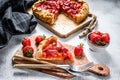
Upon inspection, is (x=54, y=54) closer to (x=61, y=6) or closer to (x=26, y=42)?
(x=26, y=42)

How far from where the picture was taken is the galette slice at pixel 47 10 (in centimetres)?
136

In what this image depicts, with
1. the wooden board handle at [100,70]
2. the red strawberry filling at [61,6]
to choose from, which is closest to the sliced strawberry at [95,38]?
the wooden board handle at [100,70]

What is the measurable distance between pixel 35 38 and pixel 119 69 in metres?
0.36

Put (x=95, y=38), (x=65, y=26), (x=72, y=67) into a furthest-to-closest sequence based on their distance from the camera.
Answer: (x=65, y=26) < (x=95, y=38) < (x=72, y=67)

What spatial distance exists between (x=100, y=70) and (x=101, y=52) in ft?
0.41

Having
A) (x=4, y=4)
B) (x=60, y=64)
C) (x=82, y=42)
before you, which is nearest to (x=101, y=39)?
(x=82, y=42)

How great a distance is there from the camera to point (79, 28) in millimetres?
1349

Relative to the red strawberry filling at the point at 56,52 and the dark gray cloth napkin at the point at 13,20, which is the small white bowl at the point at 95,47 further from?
the dark gray cloth napkin at the point at 13,20

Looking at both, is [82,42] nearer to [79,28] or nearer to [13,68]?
[79,28]

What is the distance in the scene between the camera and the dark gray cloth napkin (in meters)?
1.24

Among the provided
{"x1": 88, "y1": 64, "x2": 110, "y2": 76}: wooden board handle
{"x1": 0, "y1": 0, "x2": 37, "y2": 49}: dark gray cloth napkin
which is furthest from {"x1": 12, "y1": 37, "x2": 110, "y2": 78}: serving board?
{"x1": 0, "y1": 0, "x2": 37, "y2": 49}: dark gray cloth napkin

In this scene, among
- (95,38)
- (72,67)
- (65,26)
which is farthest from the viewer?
(65,26)

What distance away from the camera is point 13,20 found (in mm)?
1295

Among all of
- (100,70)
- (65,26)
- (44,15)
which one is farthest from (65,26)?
(100,70)
